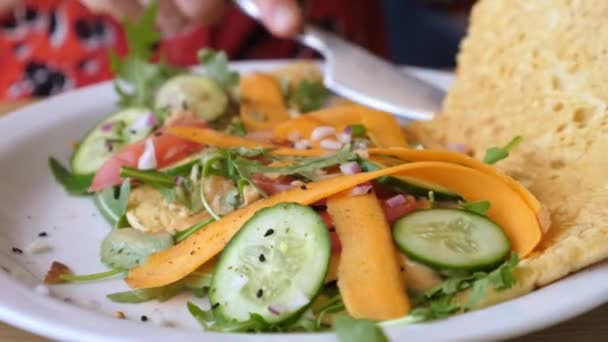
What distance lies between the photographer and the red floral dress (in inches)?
136

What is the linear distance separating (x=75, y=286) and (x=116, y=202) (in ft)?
1.09

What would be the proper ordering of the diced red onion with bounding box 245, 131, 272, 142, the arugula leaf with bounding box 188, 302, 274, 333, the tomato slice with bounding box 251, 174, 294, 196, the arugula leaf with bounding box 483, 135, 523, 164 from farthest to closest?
1. the diced red onion with bounding box 245, 131, 272, 142
2. the arugula leaf with bounding box 483, 135, 523, 164
3. the tomato slice with bounding box 251, 174, 294, 196
4. the arugula leaf with bounding box 188, 302, 274, 333

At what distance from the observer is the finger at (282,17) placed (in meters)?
2.51

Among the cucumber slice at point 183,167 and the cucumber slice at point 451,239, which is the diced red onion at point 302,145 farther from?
the cucumber slice at point 451,239

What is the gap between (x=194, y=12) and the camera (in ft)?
8.79

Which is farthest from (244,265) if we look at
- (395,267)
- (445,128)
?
(445,128)

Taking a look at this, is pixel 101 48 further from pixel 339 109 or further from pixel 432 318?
pixel 432 318

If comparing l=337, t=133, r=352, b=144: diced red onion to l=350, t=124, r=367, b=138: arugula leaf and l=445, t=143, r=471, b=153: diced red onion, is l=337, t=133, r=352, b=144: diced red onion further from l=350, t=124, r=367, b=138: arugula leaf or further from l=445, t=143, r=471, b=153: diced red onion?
l=445, t=143, r=471, b=153: diced red onion

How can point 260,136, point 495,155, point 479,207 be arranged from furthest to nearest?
point 260,136 → point 495,155 → point 479,207

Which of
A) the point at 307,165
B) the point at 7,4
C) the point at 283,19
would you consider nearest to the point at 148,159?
the point at 307,165

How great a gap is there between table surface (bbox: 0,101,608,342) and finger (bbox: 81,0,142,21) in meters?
1.40

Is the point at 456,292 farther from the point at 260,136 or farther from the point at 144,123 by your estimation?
the point at 144,123

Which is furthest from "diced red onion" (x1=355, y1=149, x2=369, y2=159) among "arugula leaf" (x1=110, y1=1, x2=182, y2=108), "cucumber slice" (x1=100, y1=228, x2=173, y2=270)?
"arugula leaf" (x1=110, y1=1, x2=182, y2=108)

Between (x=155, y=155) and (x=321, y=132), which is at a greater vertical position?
(x=321, y=132)
